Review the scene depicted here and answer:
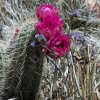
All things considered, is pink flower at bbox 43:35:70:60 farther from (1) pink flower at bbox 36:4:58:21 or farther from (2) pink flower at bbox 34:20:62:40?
(1) pink flower at bbox 36:4:58:21

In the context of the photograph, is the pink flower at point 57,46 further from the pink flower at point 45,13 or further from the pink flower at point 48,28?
the pink flower at point 45,13

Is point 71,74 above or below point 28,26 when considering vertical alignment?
below

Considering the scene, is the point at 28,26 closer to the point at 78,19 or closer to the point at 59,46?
the point at 59,46

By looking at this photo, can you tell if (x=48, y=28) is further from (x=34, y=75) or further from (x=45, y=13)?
(x=34, y=75)

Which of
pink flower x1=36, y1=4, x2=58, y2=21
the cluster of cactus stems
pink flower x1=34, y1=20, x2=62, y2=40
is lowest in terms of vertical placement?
the cluster of cactus stems

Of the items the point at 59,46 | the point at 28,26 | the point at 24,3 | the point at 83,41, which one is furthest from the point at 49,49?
the point at 24,3

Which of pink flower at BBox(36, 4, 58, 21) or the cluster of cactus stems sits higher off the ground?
pink flower at BBox(36, 4, 58, 21)

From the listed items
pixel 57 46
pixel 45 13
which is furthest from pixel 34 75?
pixel 45 13

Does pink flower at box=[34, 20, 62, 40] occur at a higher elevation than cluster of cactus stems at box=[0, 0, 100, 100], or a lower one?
higher

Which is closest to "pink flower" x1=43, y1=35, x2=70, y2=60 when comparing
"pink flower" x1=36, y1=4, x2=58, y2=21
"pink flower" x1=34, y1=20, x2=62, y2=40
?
"pink flower" x1=34, y1=20, x2=62, y2=40
